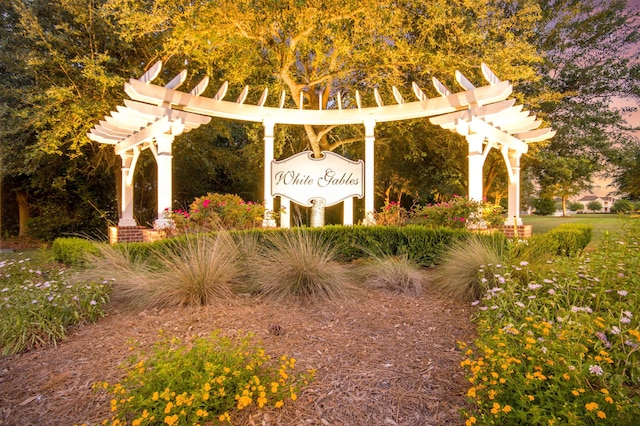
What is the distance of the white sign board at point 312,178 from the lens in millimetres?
8328

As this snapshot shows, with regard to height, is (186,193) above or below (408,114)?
below

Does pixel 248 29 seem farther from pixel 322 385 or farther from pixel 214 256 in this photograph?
pixel 322 385

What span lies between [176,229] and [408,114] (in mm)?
5303

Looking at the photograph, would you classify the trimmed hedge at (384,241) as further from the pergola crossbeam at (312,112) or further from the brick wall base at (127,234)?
the pergola crossbeam at (312,112)

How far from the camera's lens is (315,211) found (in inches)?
→ 387

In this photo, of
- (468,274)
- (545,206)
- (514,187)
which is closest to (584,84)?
(514,187)

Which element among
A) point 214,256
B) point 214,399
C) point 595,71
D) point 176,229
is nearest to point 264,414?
point 214,399

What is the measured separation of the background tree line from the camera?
30.7 feet

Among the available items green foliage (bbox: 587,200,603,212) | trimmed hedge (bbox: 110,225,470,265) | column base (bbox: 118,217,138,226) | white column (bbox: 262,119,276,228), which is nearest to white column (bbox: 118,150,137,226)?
column base (bbox: 118,217,138,226)

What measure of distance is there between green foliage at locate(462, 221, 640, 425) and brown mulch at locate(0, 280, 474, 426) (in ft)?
0.88

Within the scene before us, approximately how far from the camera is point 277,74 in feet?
35.9

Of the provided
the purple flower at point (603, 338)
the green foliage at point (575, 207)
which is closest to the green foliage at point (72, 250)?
the purple flower at point (603, 338)

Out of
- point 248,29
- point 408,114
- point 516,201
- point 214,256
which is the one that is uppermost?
point 248,29

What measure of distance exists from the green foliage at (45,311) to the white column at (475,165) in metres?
6.58
